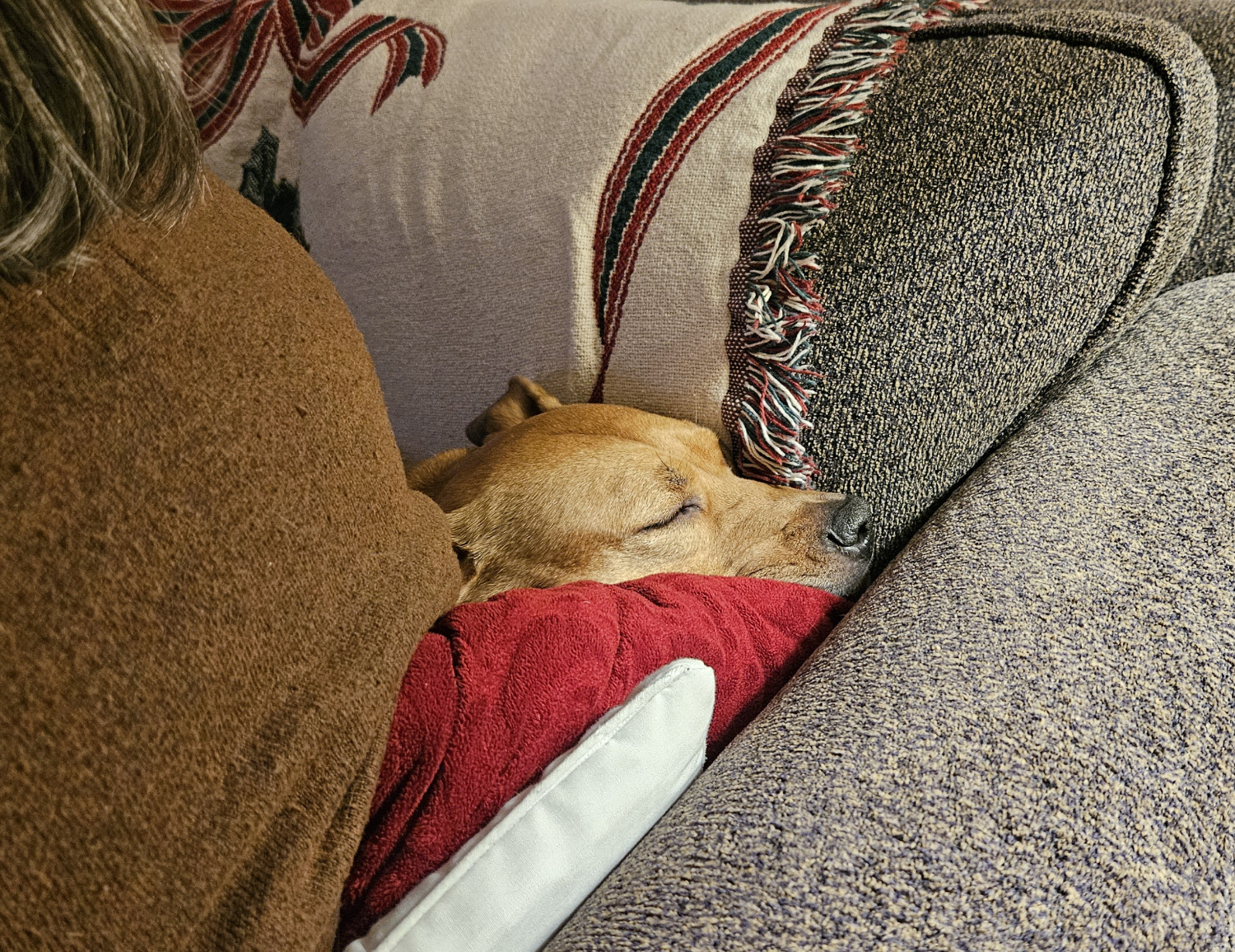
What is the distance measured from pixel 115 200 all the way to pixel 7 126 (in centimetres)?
9

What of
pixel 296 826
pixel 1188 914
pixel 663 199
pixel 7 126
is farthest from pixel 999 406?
pixel 7 126

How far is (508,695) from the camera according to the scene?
780mm

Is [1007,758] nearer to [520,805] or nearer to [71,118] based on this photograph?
[520,805]

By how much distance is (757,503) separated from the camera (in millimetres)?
1370

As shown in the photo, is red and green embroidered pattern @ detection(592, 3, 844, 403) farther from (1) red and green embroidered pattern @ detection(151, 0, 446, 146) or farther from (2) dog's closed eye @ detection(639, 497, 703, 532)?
(1) red and green embroidered pattern @ detection(151, 0, 446, 146)

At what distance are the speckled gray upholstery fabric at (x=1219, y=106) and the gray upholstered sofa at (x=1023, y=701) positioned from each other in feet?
0.50

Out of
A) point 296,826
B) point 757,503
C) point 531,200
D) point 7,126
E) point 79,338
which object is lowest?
point 757,503

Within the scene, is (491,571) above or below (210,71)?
below

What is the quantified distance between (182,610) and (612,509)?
0.76 meters

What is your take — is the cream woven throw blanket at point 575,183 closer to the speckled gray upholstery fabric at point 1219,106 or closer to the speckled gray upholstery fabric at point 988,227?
the speckled gray upholstery fabric at point 988,227

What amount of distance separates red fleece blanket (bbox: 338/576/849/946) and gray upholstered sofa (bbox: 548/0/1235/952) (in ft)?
0.34

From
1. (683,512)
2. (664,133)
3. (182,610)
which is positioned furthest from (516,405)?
(182,610)

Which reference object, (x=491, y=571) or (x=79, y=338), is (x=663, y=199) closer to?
(x=491, y=571)

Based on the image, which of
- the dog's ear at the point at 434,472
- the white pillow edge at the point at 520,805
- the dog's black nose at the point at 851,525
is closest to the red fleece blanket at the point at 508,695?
the white pillow edge at the point at 520,805
